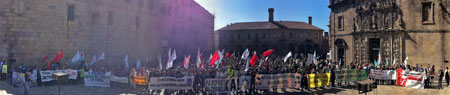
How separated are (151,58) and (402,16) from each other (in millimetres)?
24889

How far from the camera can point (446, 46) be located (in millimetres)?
23375

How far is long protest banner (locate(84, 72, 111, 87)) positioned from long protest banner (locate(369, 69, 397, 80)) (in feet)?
51.6

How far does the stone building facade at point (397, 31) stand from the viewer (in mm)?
23531

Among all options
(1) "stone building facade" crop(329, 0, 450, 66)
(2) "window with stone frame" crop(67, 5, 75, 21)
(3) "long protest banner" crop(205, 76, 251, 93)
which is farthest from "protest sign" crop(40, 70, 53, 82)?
(1) "stone building facade" crop(329, 0, 450, 66)

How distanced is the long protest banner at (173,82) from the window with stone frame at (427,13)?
20462 mm

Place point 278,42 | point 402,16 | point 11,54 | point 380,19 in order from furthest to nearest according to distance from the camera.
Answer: point 278,42 < point 380,19 < point 402,16 < point 11,54

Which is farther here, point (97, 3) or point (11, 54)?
point (97, 3)

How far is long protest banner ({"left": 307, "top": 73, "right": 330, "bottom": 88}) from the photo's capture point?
51.9 ft

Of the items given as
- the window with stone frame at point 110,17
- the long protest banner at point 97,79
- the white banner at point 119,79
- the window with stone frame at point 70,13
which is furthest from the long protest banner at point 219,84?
the window with stone frame at point 110,17

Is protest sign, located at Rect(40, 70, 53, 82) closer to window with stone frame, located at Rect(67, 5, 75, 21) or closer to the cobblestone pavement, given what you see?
the cobblestone pavement

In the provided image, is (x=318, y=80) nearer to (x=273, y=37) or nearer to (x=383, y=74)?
(x=383, y=74)

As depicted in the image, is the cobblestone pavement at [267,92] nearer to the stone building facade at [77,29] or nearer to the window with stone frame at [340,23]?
the stone building facade at [77,29]

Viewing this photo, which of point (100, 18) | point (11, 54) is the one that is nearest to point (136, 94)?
point (11, 54)

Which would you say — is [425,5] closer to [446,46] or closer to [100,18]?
[446,46]
